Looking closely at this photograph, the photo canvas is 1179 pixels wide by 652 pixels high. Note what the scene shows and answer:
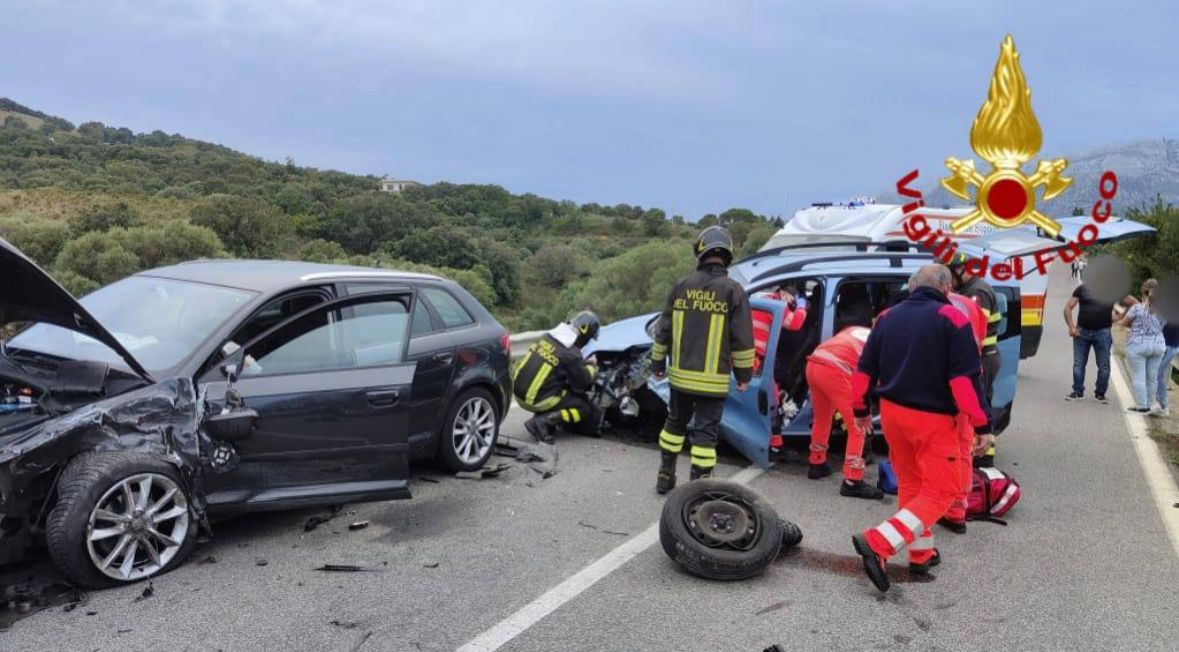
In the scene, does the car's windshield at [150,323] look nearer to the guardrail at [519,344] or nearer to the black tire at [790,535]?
the black tire at [790,535]

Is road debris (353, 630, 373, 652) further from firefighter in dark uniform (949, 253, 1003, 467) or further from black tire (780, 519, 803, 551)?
firefighter in dark uniform (949, 253, 1003, 467)

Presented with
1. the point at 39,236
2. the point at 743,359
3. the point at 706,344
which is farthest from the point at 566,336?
the point at 39,236

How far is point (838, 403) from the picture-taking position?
19.0 ft

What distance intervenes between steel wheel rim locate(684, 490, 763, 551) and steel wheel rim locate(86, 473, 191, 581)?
8.35ft

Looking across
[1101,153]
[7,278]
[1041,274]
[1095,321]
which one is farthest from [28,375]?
[1101,153]

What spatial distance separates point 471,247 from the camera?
37625mm

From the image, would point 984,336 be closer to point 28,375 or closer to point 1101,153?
point 28,375

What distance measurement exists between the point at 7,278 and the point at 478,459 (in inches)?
123

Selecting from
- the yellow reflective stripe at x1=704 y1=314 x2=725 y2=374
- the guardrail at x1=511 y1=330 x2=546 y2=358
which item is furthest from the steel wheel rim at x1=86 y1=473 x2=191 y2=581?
the guardrail at x1=511 y1=330 x2=546 y2=358

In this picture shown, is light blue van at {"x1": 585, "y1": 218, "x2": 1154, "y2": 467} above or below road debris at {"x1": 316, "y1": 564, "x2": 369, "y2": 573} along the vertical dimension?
above

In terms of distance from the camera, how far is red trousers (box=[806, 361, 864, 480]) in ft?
18.4

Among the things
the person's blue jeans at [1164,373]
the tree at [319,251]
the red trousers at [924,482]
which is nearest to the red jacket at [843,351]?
the red trousers at [924,482]

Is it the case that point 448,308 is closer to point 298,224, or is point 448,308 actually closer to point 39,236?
point 39,236

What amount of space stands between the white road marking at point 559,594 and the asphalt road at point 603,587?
0.04 metres
